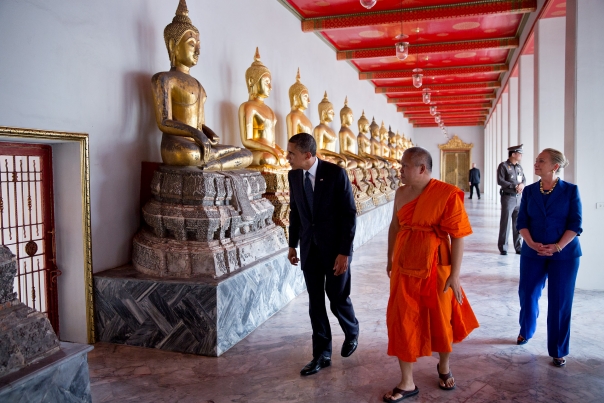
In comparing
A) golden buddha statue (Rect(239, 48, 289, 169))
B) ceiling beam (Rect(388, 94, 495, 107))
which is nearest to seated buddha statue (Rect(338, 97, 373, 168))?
golden buddha statue (Rect(239, 48, 289, 169))

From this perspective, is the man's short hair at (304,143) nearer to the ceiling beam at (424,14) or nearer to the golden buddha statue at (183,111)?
the golden buddha statue at (183,111)

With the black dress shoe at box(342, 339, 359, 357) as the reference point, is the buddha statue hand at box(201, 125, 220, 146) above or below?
above

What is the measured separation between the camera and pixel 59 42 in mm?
3156

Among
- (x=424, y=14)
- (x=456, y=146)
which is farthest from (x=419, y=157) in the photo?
(x=456, y=146)

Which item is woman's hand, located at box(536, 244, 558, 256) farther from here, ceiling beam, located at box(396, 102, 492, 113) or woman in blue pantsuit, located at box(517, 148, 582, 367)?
ceiling beam, located at box(396, 102, 492, 113)

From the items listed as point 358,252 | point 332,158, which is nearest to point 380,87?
point 332,158

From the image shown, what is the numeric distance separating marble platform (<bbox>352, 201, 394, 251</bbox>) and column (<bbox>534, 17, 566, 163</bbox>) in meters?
2.68

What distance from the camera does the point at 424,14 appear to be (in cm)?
767

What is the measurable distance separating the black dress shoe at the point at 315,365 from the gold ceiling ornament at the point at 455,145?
23547 mm

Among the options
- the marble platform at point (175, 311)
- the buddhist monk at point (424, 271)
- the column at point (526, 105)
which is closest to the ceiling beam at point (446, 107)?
the column at point (526, 105)

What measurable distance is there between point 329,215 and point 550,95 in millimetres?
Answer: 5208

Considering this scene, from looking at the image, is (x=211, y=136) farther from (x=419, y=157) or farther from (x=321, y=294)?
(x=419, y=157)

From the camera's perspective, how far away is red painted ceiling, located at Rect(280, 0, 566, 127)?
24.8 ft

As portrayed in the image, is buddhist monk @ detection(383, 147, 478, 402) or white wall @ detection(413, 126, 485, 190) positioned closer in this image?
buddhist monk @ detection(383, 147, 478, 402)
